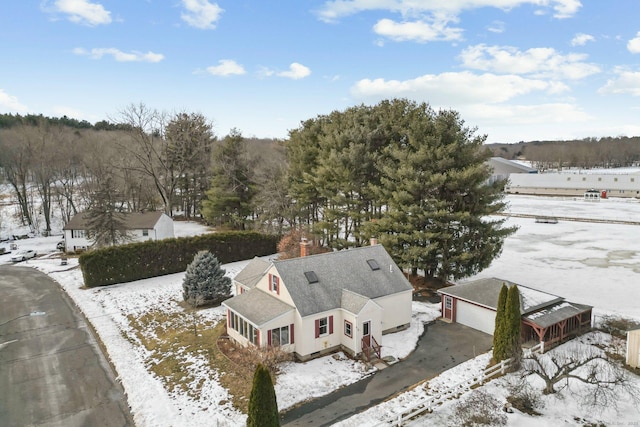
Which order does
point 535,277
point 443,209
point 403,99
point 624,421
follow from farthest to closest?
1. point 403,99
2. point 535,277
3. point 443,209
4. point 624,421

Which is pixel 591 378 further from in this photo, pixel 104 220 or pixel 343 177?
pixel 104 220

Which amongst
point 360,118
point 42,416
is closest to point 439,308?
point 360,118

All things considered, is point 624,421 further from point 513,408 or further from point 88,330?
point 88,330

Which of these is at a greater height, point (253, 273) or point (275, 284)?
point (275, 284)

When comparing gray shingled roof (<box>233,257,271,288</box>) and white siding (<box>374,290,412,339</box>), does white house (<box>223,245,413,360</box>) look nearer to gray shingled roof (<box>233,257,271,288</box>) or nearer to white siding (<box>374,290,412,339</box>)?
white siding (<box>374,290,412,339</box>)

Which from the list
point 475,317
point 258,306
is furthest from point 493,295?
point 258,306

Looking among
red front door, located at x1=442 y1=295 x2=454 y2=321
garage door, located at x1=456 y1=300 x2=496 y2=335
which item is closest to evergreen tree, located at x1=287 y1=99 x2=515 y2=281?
red front door, located at x1=442 y1=295 x2=454 y2=321

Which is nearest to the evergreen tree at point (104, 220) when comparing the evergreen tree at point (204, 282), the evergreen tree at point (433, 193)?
the evergreen tree at point (204, 282)
